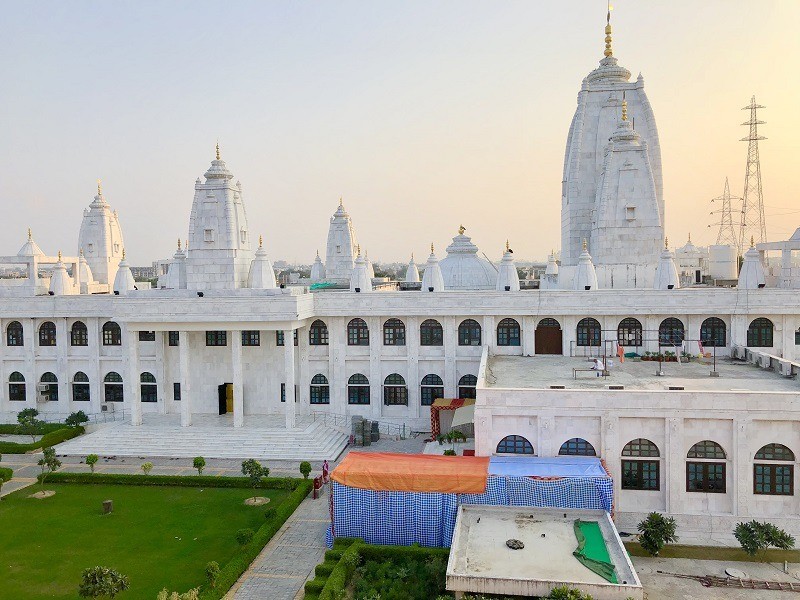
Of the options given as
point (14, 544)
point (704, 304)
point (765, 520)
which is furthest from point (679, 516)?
point (14, 544)

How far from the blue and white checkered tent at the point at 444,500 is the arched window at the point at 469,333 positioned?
14471mm

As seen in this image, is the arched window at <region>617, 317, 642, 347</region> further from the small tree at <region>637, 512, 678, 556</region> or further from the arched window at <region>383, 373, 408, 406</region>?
the small tree at <region>637, 512, 678, 556</region>

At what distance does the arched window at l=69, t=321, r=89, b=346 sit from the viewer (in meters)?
38.8

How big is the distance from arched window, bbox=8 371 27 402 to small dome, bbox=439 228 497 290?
2690 centimetres

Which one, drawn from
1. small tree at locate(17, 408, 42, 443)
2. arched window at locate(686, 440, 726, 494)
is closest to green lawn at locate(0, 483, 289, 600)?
small tree at locate(17, 408, 42, 443)

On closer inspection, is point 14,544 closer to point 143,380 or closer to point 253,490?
point 253,490

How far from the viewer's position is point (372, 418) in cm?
3597

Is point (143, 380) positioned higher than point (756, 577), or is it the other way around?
point (143, 380)

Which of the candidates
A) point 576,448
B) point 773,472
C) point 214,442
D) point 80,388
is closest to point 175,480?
point 214,442

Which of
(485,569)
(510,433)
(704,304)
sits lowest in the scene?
(485,569)

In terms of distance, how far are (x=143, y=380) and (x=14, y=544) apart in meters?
16.4

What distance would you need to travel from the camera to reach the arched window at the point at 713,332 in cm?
3300

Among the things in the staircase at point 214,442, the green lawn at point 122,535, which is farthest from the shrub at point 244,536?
the staircase at point 214,442

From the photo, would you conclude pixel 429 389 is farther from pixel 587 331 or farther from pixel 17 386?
pixel 17 386
